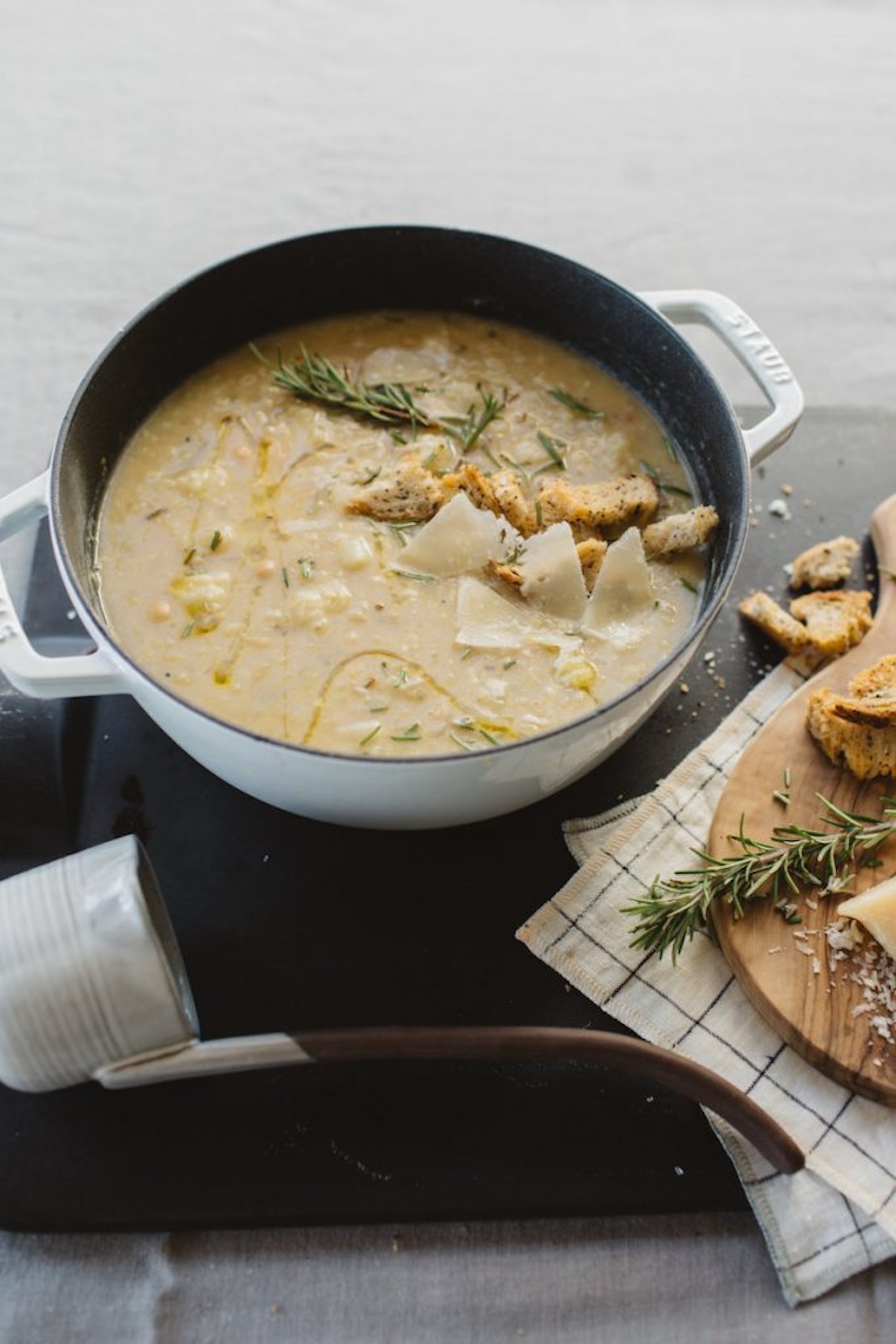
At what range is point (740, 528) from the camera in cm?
193

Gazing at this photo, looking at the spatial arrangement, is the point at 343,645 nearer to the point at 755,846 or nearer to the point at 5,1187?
the point at 755,846

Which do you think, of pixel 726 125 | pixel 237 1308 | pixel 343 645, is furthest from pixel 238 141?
pixel 237 1308

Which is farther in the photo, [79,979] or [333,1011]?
[333,1011]

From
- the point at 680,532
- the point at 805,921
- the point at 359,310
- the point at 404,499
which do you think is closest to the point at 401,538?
the point at 404,499

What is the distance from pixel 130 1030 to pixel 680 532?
44.5 inches

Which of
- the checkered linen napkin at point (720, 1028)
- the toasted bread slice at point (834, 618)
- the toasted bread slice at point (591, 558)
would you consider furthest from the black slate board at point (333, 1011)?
the toasted bread slice at point (591, 558)

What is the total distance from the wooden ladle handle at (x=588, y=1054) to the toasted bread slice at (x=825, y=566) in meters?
0.97

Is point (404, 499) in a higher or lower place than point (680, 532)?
lower

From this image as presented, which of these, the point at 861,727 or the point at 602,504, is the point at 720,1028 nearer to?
the point at 861,727

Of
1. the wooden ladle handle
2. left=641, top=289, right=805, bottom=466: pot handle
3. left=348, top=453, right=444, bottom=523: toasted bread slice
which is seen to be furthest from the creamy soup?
the wooden ladle handle

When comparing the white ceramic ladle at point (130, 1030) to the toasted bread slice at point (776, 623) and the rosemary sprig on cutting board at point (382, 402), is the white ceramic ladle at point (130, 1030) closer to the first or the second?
the toasted bread slice at point (776, 623)

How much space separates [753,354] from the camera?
2.19 m

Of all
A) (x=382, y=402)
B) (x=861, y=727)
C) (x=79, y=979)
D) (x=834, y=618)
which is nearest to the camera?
(x=79, y=979)

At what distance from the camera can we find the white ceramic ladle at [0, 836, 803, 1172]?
1.62 metres
